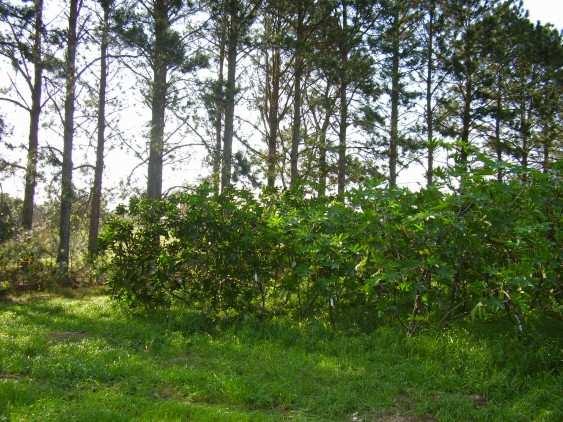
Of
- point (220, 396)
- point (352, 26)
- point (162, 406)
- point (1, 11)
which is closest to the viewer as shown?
point (162, 406)

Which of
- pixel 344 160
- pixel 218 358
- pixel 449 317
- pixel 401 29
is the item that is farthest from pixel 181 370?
A: pixel 401 29

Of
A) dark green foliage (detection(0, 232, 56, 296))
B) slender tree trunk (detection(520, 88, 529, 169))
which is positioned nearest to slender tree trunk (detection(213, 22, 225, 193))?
dark green foliage (detection(0, 232, 56, 296))

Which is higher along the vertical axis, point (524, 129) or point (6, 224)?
point (524, 129)

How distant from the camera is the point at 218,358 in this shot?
21.6 feet

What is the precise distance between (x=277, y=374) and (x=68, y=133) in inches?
446

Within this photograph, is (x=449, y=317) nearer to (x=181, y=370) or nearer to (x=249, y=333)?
(x=249, y=333)

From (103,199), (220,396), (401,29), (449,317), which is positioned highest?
(401,29)

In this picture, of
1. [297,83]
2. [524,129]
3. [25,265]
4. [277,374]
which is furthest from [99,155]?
[524,129]

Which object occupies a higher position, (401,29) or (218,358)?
(401,29)

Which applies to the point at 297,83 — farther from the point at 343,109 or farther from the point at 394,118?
the point at 394,118

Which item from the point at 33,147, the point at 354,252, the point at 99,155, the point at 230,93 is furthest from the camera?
the point at 33,147

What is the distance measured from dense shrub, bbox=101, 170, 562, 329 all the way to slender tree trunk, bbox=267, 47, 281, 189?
22.8 ft

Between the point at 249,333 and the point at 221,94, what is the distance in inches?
392

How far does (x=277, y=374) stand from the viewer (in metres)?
5.89
